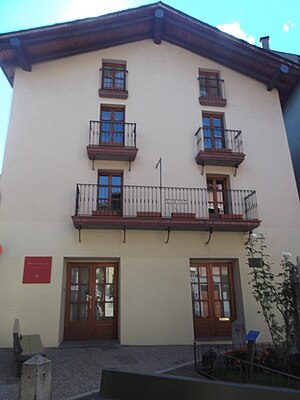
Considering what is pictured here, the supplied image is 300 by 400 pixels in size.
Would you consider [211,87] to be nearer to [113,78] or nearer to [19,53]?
[113,78]

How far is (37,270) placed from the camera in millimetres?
9469

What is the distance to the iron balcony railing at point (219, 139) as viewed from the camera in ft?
38.3

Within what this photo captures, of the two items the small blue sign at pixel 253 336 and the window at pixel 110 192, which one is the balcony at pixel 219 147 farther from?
the small blue sign at pixel 253 336

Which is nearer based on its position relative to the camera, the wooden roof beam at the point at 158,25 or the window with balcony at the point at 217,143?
the window with balcony at the point at 217,143

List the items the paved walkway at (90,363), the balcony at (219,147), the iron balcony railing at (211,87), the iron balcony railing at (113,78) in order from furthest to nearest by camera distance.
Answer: the iron balcony railing at (211,87)
the iron balcony railing at (113,78)
the balcony at (219,147)
the paved walkway at (90,363)

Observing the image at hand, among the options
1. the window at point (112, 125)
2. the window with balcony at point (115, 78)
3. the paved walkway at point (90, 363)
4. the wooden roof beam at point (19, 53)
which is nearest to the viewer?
the paved walkway at point (90, 363)

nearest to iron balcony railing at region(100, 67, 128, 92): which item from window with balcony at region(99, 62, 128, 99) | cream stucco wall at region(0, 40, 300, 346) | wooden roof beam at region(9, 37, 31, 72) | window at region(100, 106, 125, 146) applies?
window with balcony at region(99, 62, 128, 99)

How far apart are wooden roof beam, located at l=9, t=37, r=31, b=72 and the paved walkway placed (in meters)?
9.78

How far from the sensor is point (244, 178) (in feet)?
37.9

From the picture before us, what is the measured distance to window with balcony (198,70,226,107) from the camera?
12.4 metres

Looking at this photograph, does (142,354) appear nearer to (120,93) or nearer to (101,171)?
(101,171)

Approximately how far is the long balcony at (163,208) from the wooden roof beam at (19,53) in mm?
5276

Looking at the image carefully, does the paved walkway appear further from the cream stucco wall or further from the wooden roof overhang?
the wooden roof overhang

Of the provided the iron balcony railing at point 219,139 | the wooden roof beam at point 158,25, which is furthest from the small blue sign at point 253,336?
the wooden roof beam at point 158,25
